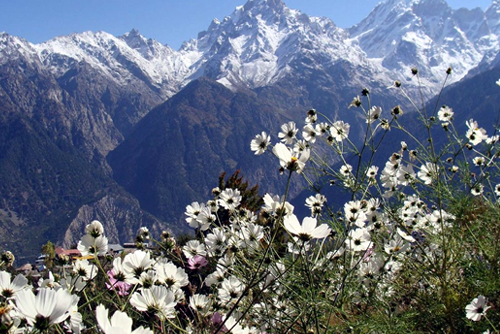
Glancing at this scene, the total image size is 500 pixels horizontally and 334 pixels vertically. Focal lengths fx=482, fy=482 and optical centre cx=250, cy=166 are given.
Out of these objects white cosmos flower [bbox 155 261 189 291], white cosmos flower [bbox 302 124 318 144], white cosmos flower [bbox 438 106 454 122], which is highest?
white cosmos flower [bbox 438 106 454 122]

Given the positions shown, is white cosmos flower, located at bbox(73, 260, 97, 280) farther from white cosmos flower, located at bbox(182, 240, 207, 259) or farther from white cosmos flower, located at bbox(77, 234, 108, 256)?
white cosmos flower, located at bbox(182, 240, 207, 259)

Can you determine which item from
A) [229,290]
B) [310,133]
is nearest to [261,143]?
[310,133]

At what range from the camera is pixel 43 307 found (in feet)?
3.00

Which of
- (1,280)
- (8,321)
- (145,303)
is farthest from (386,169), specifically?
(8,321)

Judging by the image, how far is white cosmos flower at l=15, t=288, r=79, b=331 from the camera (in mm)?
900

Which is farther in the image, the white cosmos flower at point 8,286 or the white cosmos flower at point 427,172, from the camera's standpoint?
the white cosmos flower at point 427,172

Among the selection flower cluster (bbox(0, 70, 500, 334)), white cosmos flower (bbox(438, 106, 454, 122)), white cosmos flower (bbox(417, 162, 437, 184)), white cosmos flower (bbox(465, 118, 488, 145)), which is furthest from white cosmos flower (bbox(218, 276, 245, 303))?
white cosmos flower (bbox(438, 106, 454, 122))

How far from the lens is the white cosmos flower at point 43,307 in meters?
0.90

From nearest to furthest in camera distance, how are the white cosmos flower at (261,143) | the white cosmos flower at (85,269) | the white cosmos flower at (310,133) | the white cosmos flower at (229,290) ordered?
1. the white cosmos flower at (85,269)
2. the white cosmos flower at (229,290)
3. the white cosmos flower at (261,143)
4. the white cosmos flower at (310,133)

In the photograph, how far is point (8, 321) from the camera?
892 mm

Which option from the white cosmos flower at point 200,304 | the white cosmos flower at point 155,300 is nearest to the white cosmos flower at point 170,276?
the white cosmos flower at point 200,304

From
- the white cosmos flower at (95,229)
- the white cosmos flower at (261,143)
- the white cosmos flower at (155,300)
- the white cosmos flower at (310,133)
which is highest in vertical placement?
the white cosmos flower at (310,133)

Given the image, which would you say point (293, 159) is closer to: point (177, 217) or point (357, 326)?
point (357, 326)

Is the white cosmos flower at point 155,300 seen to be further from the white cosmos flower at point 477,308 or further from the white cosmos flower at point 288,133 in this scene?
the white cosmos flower at point 288,133
